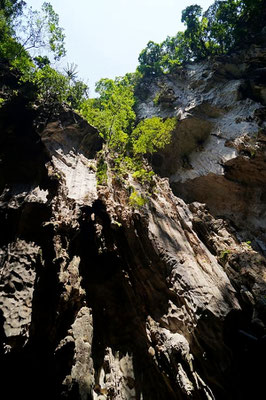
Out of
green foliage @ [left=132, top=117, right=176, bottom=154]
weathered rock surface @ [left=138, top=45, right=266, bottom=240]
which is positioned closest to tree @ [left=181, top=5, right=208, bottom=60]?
weathered rock surface @ [left=138, top=45, right=266, bottom=240]

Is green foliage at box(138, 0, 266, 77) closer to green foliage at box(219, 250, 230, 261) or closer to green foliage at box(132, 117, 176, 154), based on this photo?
green foliage at box(132, 117, 176, 154)

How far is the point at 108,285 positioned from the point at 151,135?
11.3 meters

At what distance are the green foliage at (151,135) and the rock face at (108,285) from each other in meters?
3.70

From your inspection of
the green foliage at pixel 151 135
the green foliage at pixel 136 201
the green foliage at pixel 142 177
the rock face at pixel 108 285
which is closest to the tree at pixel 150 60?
the green foliage at pixel 151 135

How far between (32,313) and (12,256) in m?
2.43

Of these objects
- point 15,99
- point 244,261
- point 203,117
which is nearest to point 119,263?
point 244,261

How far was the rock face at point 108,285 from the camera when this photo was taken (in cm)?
670

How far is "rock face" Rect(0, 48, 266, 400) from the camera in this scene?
670cm

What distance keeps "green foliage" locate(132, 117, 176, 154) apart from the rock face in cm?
370

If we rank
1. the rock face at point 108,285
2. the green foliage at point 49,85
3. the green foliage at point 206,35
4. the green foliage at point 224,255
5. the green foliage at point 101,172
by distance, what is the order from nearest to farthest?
1. the rock face at point 108,285
2. the green foliage at point 224,255
3. the green foliage at point 101,172
4. the green foliage at point 49,85
5. the green foliage at point 206,35

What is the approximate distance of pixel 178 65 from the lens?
24797 millimetres

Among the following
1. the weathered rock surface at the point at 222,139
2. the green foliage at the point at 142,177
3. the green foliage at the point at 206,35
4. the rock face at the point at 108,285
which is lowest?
the rock face at the point at 108,285

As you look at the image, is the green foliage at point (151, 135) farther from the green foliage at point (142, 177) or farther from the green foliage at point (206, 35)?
the green foliage at point (206, 35)

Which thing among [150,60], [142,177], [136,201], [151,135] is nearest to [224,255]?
[136,201]
